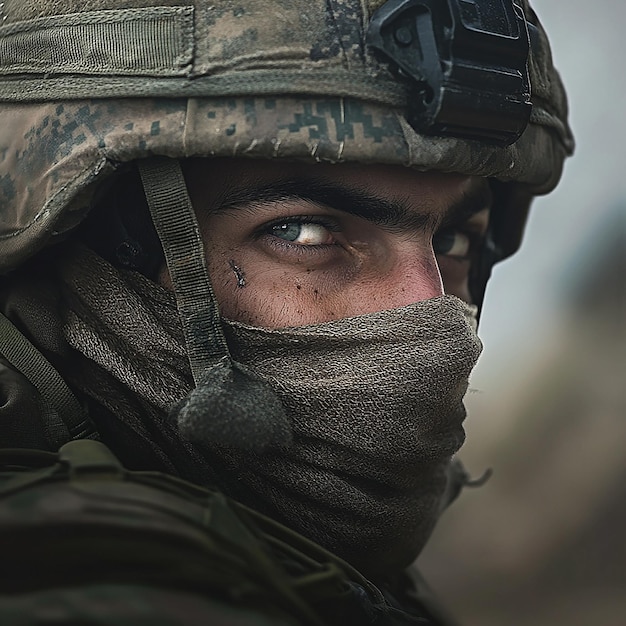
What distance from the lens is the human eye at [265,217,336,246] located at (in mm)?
1429

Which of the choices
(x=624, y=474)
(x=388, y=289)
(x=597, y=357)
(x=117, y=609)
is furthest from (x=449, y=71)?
(x=597, y=357)

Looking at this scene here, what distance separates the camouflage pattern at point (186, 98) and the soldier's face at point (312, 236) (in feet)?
0.25

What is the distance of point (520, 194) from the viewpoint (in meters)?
1.97

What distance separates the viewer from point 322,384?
51.6 inches

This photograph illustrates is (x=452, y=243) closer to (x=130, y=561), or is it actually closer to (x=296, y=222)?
(x=296, y=222)

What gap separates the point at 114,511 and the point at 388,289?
0.72 meters

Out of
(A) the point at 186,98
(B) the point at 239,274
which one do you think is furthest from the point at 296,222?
(A) the point at 186,98

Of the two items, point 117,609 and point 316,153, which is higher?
point 316,153

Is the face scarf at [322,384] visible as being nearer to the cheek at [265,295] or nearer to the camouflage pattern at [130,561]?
the cheek at [265,295]

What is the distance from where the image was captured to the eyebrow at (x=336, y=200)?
139cm

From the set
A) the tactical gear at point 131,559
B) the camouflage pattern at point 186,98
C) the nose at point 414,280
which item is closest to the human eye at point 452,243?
the nose at point 414,280

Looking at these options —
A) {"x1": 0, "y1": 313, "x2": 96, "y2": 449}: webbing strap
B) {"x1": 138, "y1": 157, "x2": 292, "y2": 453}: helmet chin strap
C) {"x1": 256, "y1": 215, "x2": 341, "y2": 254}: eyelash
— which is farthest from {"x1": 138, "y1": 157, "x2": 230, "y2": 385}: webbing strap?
{"x1": 0, "y1": 313, "x2": 96, "y2": 449}: webbing strap

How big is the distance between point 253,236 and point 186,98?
254mm

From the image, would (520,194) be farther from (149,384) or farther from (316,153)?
(149,384)
